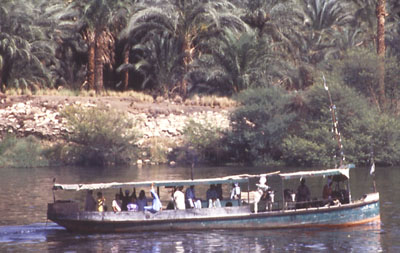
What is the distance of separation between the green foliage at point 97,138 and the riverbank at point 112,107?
5.15 feet

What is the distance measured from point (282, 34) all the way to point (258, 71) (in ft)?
16.0

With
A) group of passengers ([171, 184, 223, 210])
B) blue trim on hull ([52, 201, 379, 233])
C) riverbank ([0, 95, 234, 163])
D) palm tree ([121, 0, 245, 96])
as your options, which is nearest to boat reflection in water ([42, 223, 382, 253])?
blue trim on hull ([52, 201, 379, 233])

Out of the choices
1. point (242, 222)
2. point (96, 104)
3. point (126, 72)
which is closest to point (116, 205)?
point (242, 222)

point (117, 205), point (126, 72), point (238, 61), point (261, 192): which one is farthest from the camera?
point (126, 72)

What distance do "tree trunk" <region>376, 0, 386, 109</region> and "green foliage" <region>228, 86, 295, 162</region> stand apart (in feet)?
23.4

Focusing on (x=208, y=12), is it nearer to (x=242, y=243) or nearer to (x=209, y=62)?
(x=209, y=62)

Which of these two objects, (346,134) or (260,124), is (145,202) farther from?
(260,124)

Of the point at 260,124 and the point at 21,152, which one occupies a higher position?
the point at 260,124

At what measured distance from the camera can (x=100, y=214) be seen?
31391 millimetres

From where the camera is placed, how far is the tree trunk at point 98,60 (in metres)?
69.5

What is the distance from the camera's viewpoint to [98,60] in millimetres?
70250

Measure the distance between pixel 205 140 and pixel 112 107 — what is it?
893 centimetres

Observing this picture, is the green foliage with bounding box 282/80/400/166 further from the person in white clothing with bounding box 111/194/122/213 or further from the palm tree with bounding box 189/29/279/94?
the person in white clothing with bounding box 111/194/122/213

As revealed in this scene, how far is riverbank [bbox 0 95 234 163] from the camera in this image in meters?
68.8
